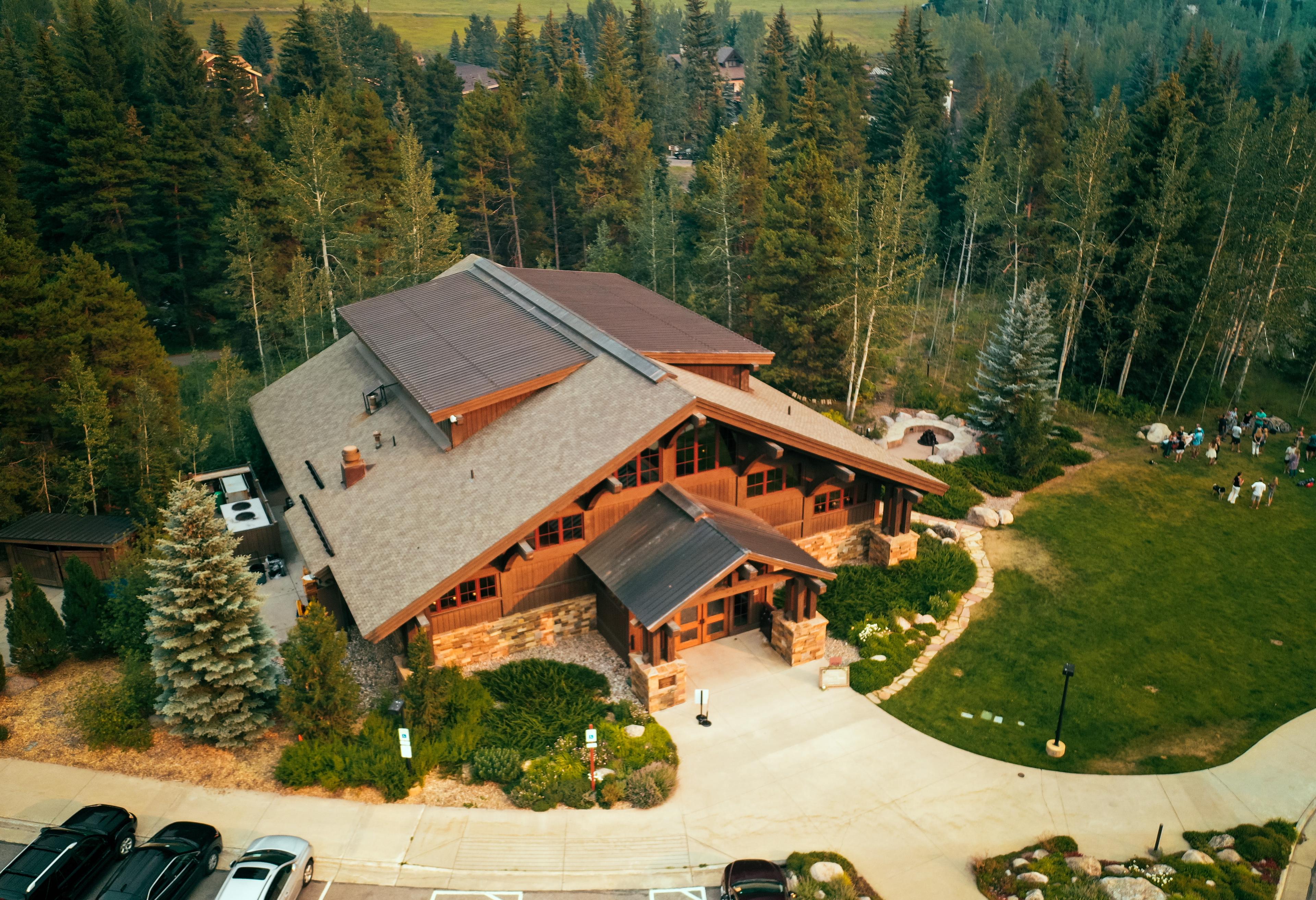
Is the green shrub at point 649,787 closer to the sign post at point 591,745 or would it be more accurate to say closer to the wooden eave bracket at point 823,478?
the sign post at point 591,745

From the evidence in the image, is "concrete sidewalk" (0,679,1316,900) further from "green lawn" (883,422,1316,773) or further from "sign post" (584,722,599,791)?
"green lawn" (883,422,1316,773)

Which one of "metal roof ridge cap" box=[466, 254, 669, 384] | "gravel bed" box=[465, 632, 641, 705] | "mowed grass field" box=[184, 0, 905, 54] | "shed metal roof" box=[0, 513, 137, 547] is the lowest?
"gravel bed" box=[465, 632, 641, 705]

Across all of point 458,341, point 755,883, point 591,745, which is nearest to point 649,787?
point 591,745

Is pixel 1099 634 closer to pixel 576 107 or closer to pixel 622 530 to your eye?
pixel 622 530

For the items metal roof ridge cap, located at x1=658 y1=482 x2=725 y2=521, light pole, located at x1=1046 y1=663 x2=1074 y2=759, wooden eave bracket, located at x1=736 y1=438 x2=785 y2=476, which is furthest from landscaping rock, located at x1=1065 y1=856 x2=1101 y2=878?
wooden eave bracket, located at x1=736 y1=438 x2=785 y2=476

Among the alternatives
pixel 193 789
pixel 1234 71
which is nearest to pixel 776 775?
pixel 193 789

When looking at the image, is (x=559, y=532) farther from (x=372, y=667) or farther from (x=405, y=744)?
(x=405, y=744)

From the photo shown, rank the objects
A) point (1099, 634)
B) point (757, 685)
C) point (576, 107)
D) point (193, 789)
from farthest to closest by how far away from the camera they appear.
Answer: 1. point (576, 107)
2. point (1099, 634)
3. point (757, 685)
4. point (193, 789)
